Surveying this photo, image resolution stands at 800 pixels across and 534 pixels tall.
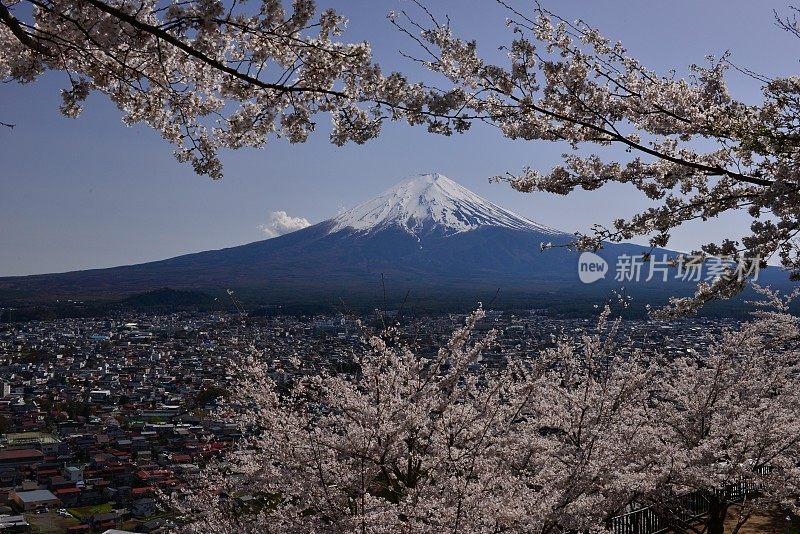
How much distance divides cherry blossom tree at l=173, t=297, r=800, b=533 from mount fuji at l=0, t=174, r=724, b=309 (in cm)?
4222

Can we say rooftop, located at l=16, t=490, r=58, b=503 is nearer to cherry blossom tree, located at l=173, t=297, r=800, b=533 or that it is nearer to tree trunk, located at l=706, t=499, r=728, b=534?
cherry blossom tree, located at l=173, t=297, r=800, b=533

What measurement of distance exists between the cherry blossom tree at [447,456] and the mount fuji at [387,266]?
139ft

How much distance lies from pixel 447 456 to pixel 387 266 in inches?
4138

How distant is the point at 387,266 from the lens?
10981 centimetres

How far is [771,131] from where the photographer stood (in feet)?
8.64

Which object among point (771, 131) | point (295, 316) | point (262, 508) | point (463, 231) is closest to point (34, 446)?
point (262, 508)

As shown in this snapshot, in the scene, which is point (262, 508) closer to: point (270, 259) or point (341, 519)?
point (341, 519)

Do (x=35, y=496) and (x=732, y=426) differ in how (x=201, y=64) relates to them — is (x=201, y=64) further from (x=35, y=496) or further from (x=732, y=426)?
(x=35, y=496)

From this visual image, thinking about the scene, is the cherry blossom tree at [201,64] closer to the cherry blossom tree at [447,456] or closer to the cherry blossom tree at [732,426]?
the cherry blossom tree at [447,456]

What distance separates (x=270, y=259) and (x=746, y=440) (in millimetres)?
106556

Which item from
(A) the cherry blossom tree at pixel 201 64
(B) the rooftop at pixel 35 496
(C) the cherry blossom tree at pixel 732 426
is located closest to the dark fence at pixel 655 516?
(C) the cherry blossom tree at pixel 732 426

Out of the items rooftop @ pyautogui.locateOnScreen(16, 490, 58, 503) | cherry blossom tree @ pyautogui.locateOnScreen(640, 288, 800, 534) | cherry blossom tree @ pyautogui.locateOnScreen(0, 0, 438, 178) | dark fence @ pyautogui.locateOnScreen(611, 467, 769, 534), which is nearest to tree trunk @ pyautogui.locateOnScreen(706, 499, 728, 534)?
cherry blossom tree @ pyautogui.locateOnScreen(640, 288, 800, 534)

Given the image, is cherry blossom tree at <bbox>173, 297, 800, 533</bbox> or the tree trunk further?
the tree trunk

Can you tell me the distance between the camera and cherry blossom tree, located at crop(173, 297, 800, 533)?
439 cm
